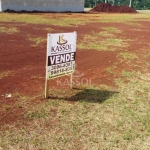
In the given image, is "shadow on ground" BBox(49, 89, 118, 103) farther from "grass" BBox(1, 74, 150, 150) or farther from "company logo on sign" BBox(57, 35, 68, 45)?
"company logo on sign" BBox(57, 35, 68, 45)

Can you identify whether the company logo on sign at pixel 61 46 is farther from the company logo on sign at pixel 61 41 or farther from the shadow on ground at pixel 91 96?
the shadow on ground at pixel 91 96

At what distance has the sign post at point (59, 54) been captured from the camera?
518cm

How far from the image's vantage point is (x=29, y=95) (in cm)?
573

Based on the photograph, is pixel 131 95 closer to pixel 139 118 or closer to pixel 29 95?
pixel 139 118

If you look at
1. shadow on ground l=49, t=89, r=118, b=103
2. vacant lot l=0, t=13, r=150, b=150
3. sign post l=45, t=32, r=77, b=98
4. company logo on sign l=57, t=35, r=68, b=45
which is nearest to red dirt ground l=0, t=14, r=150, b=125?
vacant lot l=0, t=13, r=150, b=150

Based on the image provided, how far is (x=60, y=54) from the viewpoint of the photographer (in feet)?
17.8

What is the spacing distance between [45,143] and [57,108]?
1.26m

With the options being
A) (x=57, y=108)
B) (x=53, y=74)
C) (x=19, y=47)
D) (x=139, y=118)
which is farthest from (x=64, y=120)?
(x=19, y=47)

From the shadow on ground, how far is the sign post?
61 cm

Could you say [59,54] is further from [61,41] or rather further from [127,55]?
[127,55]

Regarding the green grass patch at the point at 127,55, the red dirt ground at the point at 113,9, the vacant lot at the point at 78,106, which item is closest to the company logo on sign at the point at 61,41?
the vacant lot at the point at 78,106

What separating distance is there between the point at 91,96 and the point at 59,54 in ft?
4.42

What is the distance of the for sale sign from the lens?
17.0 feet

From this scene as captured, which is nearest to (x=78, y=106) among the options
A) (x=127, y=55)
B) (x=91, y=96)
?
(x=91, y=96)
